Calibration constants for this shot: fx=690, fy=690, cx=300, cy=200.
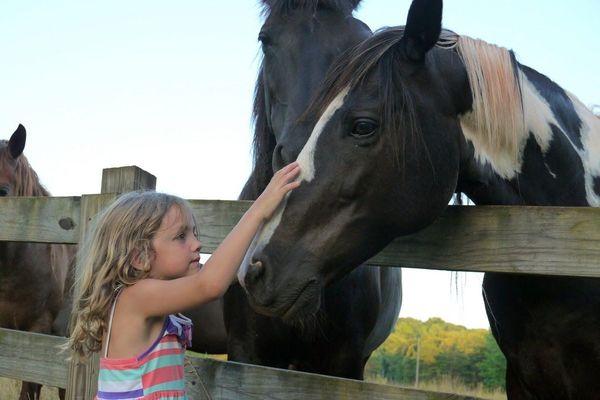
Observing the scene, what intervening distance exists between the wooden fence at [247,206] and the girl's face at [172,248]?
558 mm

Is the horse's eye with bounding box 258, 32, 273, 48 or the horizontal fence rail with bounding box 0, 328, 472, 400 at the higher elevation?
the horse's eye with bounding box 258, 32, 273, 48

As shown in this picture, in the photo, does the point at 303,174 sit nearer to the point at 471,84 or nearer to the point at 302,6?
the point at 471,84

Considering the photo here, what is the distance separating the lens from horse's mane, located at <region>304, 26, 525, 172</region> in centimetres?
243

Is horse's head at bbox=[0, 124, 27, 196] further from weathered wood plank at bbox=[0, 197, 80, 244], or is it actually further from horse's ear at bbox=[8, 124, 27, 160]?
weathered wood plank at bbox=[0, 197, 80, 244]

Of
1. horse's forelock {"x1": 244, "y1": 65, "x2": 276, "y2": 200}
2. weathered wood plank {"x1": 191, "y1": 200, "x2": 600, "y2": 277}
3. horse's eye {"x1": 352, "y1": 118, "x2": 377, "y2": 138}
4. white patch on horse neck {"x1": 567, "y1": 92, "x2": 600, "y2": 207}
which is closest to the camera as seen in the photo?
weathered wood plank {"x1": 191, "y1": 200, "x2": 600, "y2": 277}

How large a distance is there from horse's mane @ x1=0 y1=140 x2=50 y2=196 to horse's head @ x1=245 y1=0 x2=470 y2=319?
4666 mm

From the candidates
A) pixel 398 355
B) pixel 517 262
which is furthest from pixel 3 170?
pixel 398 355

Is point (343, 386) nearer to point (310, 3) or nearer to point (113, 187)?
point (113, 187)

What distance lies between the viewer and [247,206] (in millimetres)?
2887

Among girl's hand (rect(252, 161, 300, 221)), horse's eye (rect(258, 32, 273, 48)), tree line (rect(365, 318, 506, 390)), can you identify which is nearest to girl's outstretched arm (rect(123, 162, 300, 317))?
girl's hand (rect(252, 161, 300, 221))

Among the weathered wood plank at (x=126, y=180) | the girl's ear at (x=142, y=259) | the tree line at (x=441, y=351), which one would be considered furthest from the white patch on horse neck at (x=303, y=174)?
the tree line at (x=441, y=351)

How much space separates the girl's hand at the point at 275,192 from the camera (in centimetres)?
227

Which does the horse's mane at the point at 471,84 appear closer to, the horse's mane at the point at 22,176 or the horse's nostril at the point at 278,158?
the horse's nostril at the point at 278,158

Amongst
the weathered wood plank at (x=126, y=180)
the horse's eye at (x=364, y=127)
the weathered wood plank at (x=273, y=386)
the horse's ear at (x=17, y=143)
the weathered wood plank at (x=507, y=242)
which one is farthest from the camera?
the horse's ear at (x=17, y=143)
